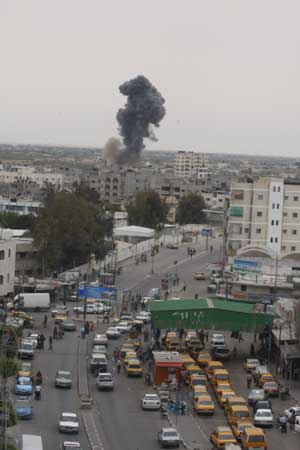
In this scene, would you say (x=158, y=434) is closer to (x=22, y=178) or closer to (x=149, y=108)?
(x=149, y=108)

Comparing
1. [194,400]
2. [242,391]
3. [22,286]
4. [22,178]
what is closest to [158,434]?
[194,400]

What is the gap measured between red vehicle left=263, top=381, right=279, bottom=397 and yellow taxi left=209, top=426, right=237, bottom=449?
12.0ft

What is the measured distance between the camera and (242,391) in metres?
20.5

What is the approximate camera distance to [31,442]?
1508cm

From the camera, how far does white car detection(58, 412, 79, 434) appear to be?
16828 millimetres

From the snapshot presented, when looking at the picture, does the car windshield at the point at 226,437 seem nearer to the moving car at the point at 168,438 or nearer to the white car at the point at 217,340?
the moving car at the point at 168,438

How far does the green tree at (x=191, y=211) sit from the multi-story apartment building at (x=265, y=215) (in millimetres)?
30148

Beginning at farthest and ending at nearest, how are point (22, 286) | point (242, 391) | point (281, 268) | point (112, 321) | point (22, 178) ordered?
point (22, 178), point (281, 268), point (22, 286), point (112, 321), point (242, 391)

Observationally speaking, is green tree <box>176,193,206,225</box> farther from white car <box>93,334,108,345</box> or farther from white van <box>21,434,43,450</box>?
white van <box>21,434,43,450</box>

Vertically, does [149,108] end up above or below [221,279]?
above

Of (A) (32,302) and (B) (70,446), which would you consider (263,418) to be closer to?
(B) (70,446)

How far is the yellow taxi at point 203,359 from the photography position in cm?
2233

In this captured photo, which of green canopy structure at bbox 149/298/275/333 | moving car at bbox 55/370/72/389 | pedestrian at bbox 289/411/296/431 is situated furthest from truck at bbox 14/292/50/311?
pedestrian at bbox 289/411/296/431

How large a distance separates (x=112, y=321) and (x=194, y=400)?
9.68 meters
